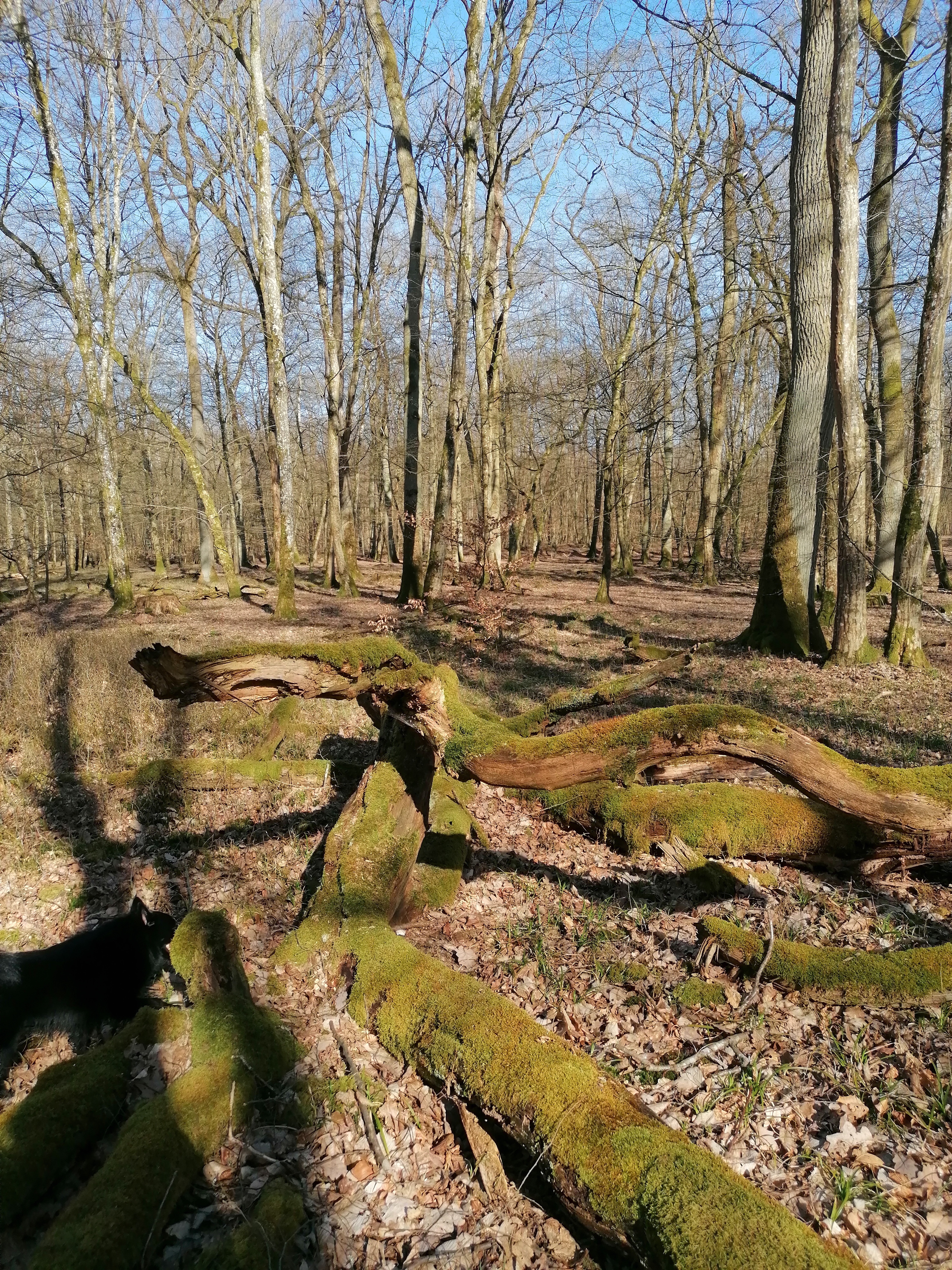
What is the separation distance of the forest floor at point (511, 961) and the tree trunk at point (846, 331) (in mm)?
849

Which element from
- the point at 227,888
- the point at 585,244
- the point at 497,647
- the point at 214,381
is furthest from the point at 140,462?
the point at 227,888

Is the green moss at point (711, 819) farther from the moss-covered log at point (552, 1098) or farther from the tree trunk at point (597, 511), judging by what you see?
the tree trunk at point (597, 511)

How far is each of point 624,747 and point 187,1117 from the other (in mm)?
2736

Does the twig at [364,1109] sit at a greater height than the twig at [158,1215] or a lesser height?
lesser

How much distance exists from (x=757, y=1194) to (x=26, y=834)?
6081 millimetres

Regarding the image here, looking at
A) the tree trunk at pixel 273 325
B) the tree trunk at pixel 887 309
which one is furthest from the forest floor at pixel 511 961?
the tree trunk at pixel 273 325

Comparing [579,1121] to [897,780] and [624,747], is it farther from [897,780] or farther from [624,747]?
[897,780]

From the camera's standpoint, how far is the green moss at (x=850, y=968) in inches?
129

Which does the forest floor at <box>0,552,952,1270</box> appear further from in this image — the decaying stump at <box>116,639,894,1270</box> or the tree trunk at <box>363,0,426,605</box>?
the tree trunk at <box>363,0,426,605</box>

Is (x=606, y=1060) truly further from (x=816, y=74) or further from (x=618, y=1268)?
(x=816, y=74)

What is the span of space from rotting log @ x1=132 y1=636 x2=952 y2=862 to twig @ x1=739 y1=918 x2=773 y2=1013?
92cm

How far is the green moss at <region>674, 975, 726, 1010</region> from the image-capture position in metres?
3.51

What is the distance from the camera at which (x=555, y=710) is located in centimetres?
530

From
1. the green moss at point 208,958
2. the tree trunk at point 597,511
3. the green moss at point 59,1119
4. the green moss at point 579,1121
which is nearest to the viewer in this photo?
the green moss at point 579,1121
